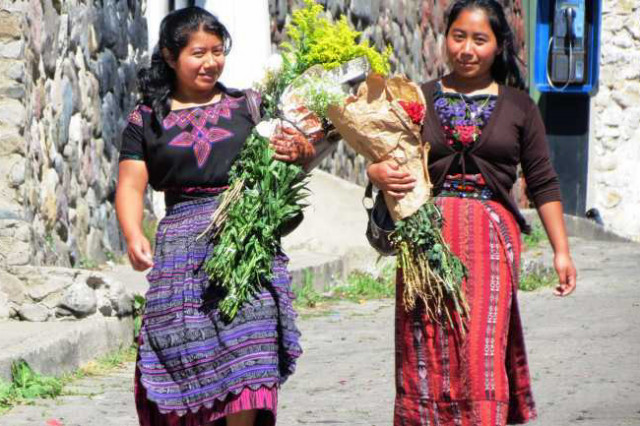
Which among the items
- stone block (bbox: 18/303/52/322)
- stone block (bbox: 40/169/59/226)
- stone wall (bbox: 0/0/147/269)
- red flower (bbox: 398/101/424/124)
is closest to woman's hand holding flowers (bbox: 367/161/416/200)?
red flower (bbox: 398/101/424/124)

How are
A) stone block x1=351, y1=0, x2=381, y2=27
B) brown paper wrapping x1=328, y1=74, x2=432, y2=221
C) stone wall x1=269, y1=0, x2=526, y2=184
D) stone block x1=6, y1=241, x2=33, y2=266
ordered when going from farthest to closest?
stone block x1=351, y1=0, x2=381, y2=27
stone wall x1=269, y1=0, x2=526, y2=184
stone block x1=6, y1=241, x2=33, y2=266
brown paper wrapping x1=328, y1=74, x2=432, y2=221

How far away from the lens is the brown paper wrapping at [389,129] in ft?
15.9

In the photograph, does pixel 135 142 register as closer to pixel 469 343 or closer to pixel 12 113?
pixel 469 343

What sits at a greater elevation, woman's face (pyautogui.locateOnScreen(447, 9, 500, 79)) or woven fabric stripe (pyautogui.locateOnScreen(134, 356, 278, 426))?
woman's face (pyautogui.locateOnScreen(447, 9, 500, 79))

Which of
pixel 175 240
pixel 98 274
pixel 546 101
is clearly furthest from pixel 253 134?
pixel 546 101

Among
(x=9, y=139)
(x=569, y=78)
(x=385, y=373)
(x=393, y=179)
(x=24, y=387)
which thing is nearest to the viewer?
(x=393, y=179)

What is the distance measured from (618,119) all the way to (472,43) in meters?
13.2

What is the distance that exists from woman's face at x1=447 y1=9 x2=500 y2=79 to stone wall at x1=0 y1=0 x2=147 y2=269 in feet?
11.8

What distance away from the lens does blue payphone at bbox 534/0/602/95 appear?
17469 millimetres

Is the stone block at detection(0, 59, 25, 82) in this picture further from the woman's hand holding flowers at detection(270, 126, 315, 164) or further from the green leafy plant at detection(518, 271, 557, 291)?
the green leafy plant at detection(518, 271, 557, 291)

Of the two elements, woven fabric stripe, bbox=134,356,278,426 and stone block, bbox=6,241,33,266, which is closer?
woven fabric stripe, bbox=134,356,278,426

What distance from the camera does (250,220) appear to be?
4891mm

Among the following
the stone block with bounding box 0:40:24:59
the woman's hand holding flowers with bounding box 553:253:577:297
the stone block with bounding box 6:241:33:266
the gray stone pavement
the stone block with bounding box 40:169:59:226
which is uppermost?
the stone block with bounding box 0:40:24:59

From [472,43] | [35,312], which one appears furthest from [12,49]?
[472,43]
